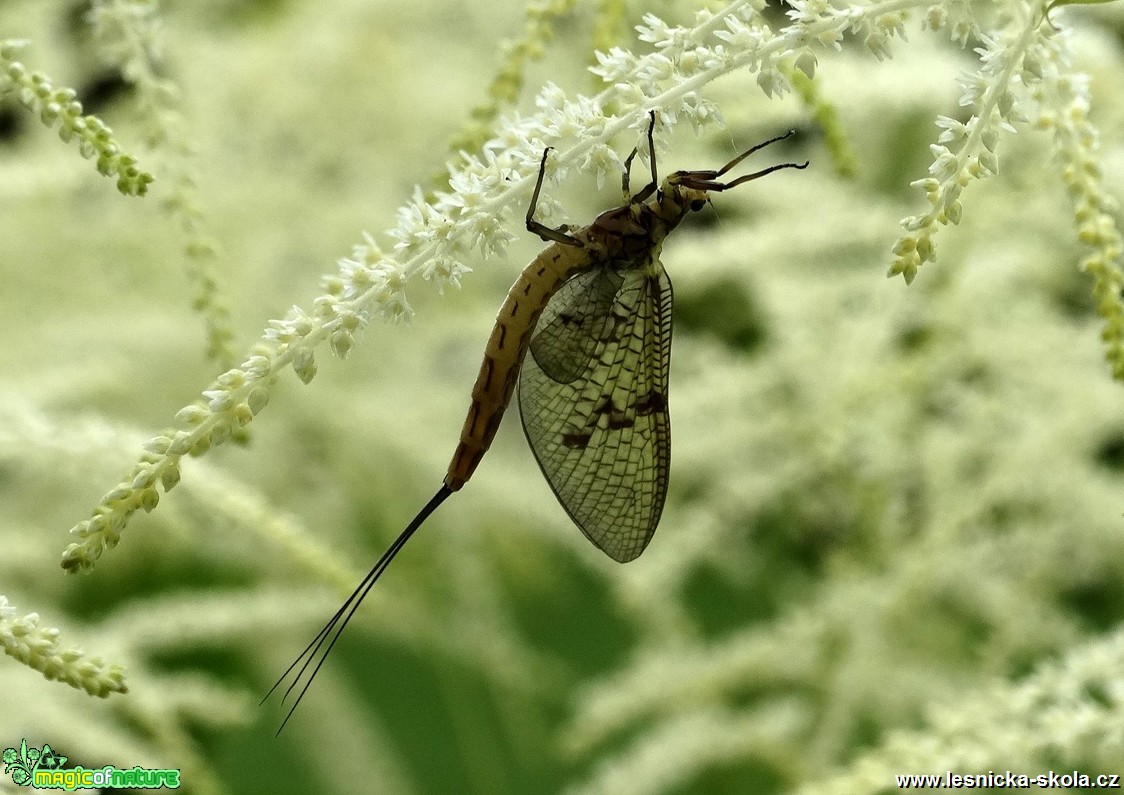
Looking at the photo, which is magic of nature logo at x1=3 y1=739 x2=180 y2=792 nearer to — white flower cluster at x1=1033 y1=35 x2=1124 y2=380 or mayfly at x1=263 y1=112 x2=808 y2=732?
mayfly at x1=263 y1=112 x2=808 y2=732

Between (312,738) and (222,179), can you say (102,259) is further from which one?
(312,738)

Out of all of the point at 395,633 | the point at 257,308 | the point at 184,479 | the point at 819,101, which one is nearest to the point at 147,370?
the point at 257,308

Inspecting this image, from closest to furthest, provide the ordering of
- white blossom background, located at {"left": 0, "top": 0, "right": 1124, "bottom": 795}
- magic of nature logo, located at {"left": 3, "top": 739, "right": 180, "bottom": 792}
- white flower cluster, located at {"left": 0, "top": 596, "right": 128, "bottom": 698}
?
1. white flower cluster, located at {"left": 0, "top": 596, "right": 128, "bottom": 698}
2. magic of nature logo, located at {"left": 3, "top": 739, "right": 180, "bottom": 792}
3. white blossom background, located at {"left": 0, "top": 0, "right": 1124, "bottom": 795}

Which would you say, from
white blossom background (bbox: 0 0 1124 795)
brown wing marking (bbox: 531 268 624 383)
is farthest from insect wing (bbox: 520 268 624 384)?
white blossom background (bbox: 0 0 1124 795)

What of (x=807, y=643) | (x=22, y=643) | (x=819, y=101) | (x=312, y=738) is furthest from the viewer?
(x=312, y=738)

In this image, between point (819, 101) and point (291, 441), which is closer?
point (819, 101)

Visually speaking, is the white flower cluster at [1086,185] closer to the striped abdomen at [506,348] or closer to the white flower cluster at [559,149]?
the white flower cluster at [559,149]

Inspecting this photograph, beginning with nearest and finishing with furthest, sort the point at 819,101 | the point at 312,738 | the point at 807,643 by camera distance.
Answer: the point at 819,101
the point at 807,643
the point at 312,738
